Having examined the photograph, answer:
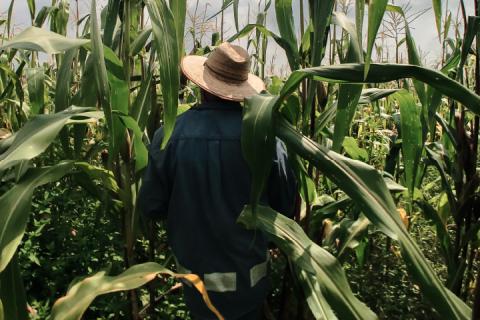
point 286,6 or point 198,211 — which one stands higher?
point 286,6

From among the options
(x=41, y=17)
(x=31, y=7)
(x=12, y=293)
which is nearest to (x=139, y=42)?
(x=12, y=293)

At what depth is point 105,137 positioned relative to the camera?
151 cm

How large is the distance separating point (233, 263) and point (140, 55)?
2.29 ft

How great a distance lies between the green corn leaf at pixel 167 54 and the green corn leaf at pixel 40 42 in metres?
0.13

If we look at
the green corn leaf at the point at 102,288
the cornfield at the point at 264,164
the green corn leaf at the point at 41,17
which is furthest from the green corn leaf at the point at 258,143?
the green corn leaf at the point at 41,17

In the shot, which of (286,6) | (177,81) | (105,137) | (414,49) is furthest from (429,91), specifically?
(105,137)

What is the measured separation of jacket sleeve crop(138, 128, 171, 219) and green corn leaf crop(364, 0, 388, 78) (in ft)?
2.36

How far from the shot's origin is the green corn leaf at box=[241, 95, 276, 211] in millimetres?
824

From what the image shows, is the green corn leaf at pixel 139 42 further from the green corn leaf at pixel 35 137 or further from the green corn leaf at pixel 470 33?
the green corn leaf at pixel 470 33

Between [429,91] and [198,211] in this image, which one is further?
[198,211]

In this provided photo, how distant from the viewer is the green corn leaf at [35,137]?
816 mm

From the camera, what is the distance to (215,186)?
128 cm

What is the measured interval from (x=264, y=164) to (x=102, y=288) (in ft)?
1.11

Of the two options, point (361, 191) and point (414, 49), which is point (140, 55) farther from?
point (361, 191)
